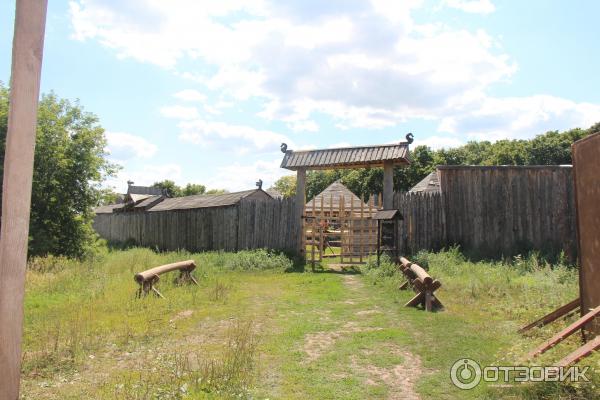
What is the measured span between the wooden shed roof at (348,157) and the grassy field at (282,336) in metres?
3.77

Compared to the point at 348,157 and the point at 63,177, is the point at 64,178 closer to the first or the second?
the point at 63,177

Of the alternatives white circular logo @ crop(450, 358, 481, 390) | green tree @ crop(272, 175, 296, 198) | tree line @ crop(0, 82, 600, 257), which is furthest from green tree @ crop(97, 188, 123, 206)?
green tree @ crop(272, 175, 296, 198)

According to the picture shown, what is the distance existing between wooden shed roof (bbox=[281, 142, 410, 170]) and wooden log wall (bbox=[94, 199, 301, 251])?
4.96 ft

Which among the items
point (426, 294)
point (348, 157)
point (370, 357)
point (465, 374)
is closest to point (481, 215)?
point (348, 157)

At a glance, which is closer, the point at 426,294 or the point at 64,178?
the point at 426,294

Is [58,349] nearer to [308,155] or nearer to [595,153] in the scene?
[595,153]

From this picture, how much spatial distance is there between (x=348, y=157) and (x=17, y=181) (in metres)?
11.8

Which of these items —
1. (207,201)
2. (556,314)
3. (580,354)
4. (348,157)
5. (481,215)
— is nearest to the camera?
(580,354)

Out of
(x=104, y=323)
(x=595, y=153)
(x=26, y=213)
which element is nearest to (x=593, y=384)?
(x=595, y=153)

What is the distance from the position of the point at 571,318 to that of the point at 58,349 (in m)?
6.40

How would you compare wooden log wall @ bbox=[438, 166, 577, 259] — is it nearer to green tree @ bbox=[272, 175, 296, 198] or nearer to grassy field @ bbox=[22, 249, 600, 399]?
grassy field @ bbox=[22, 249, 600, 399]

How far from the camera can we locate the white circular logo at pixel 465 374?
4184 millimetres

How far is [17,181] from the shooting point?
239 cm

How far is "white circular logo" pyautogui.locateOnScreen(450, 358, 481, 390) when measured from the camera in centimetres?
418
